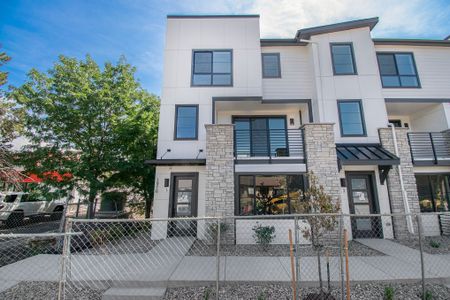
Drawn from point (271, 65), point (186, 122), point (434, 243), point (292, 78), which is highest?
point (271, 65)

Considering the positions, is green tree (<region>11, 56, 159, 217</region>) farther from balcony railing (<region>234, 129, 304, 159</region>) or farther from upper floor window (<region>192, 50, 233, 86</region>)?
balcony railing (<region>234, 129, 304, 159</region>)

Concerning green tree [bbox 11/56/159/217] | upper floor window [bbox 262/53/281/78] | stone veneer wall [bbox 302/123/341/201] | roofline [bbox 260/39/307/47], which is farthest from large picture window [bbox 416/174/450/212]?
green tree [bbox 11/56/159/217]

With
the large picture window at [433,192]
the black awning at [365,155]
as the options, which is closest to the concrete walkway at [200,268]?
the black awning at [365,155]

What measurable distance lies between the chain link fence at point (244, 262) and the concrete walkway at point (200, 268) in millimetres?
25

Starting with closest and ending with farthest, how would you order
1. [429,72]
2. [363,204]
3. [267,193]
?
[267,193] → [363,204] → [429,72]

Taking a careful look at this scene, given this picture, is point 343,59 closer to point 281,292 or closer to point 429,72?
point 429,72

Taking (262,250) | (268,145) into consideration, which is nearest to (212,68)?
(268,145)

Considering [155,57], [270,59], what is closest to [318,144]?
[270,59]

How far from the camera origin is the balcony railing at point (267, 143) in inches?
341

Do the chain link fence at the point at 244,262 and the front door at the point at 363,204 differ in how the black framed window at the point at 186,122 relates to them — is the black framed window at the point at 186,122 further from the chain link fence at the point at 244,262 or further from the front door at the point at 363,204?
the front door at the point at 363,204

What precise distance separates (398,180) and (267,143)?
5664mm

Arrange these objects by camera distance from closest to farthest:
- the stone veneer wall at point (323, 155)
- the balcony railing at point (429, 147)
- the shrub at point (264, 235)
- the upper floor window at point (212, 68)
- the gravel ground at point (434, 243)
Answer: the gravel ground at point (434, 243)
the shrub at point (264, 235)
the stone veneer wall at point (323, 155)
the balcony railing at point (429, 147)
the upper floor window at point (212, 68)

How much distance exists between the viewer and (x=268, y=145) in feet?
28.4

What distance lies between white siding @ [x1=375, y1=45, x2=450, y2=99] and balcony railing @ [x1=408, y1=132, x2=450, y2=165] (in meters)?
2.21
